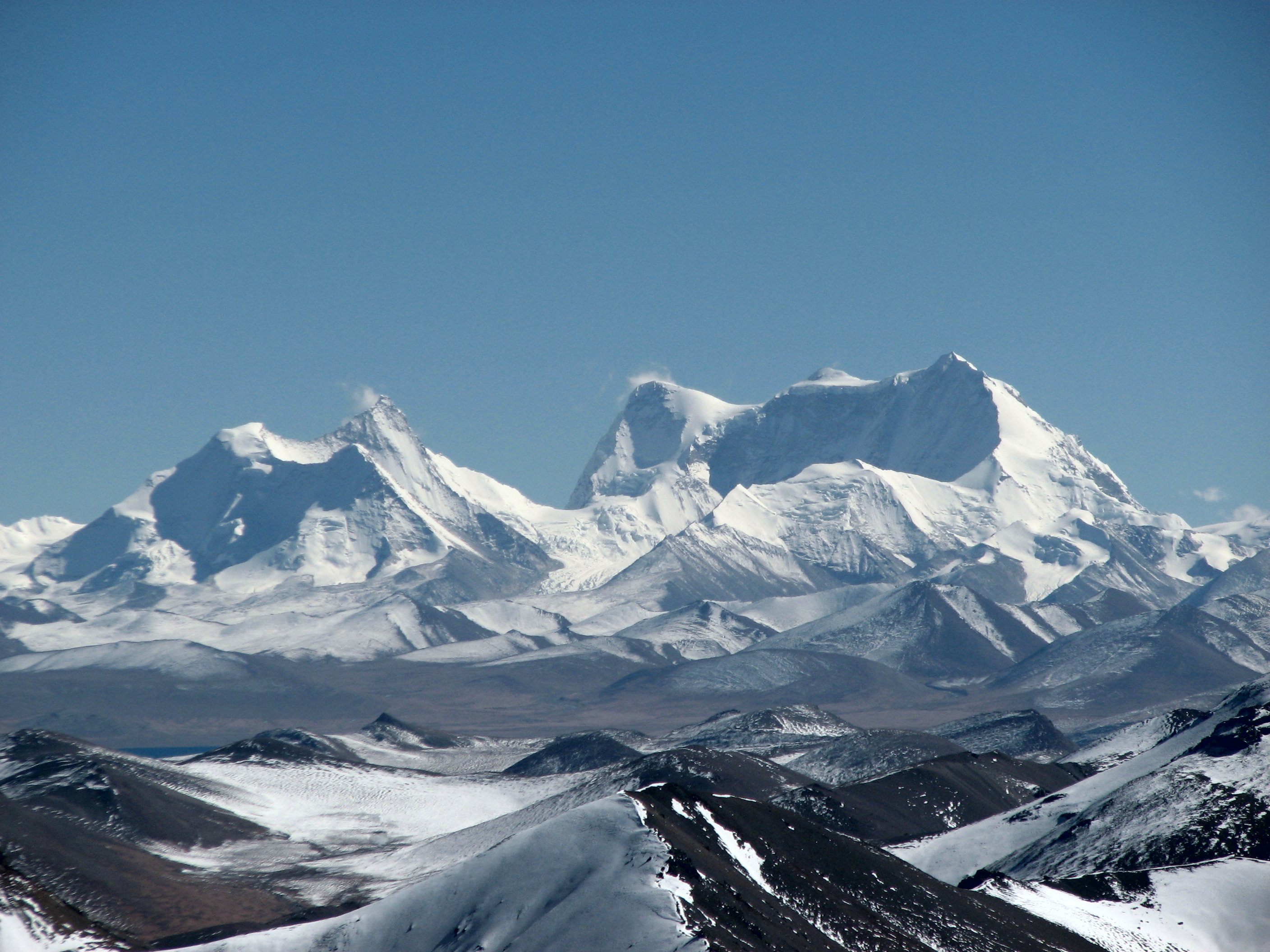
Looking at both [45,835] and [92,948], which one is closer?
[92,948]

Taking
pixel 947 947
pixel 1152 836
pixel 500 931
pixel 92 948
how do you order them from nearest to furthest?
pixel 500 931 < pixel 947 947 < pixel 92 948 < pixel 1152 836

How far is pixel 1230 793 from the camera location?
128750mm

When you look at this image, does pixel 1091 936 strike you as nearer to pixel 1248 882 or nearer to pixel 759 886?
pixel 1248 882

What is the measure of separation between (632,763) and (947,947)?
112m

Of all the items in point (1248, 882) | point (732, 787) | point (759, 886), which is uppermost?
point (732, 787)

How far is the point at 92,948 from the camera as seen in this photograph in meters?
98.2

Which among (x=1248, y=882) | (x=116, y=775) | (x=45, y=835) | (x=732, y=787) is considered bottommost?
(x=1248, y=882)

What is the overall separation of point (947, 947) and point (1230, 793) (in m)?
51.9

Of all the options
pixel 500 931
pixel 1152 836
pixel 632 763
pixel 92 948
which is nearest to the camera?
pixel 500 931

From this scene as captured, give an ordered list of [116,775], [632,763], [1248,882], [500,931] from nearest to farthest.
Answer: [500,931]
[1248,882]
[116,775]
[632,763]

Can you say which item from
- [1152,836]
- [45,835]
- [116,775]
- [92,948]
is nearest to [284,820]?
[116,775]

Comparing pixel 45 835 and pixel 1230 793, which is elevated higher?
pixel 45 835

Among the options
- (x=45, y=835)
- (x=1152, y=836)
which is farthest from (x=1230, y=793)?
(x=45, y=835)

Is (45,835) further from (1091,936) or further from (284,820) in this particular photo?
(1091,936)
